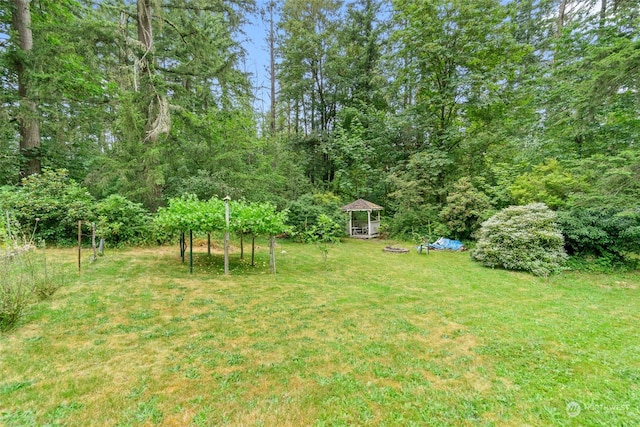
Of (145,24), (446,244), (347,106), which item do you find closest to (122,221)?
(145,24)

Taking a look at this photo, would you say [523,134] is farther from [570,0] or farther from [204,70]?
[204,70]

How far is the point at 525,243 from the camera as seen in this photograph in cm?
794

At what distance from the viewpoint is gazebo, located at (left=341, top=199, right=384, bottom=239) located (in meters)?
14.4

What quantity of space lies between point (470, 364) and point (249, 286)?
4.05 m

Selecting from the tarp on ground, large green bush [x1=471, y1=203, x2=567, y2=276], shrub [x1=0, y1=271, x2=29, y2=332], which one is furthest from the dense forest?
shrub [x1=0, y1=271, x2=29, y2=332]

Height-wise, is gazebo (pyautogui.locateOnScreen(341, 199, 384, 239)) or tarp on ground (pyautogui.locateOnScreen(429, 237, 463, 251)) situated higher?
gazebo (pyautogui.locateOnScreen(341, 199, 384, 239))

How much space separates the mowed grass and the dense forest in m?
4.07

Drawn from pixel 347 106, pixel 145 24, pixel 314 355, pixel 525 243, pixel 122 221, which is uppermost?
pixel 347 106

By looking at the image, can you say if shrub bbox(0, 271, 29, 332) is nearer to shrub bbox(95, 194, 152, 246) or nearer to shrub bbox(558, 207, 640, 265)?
shrub bbox(95, 194, 152, 246)

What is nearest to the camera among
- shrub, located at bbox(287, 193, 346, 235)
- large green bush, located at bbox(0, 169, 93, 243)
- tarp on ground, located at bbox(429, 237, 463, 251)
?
large green bush, located at bbox(0, 169, 93, 243)

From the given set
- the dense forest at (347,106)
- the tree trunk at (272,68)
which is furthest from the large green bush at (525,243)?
the tree trunk at (272,68)

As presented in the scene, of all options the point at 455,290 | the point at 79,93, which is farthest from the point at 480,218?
the point at 79,93

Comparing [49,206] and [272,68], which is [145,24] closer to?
[49,206]

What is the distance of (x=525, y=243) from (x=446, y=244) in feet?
11.5
